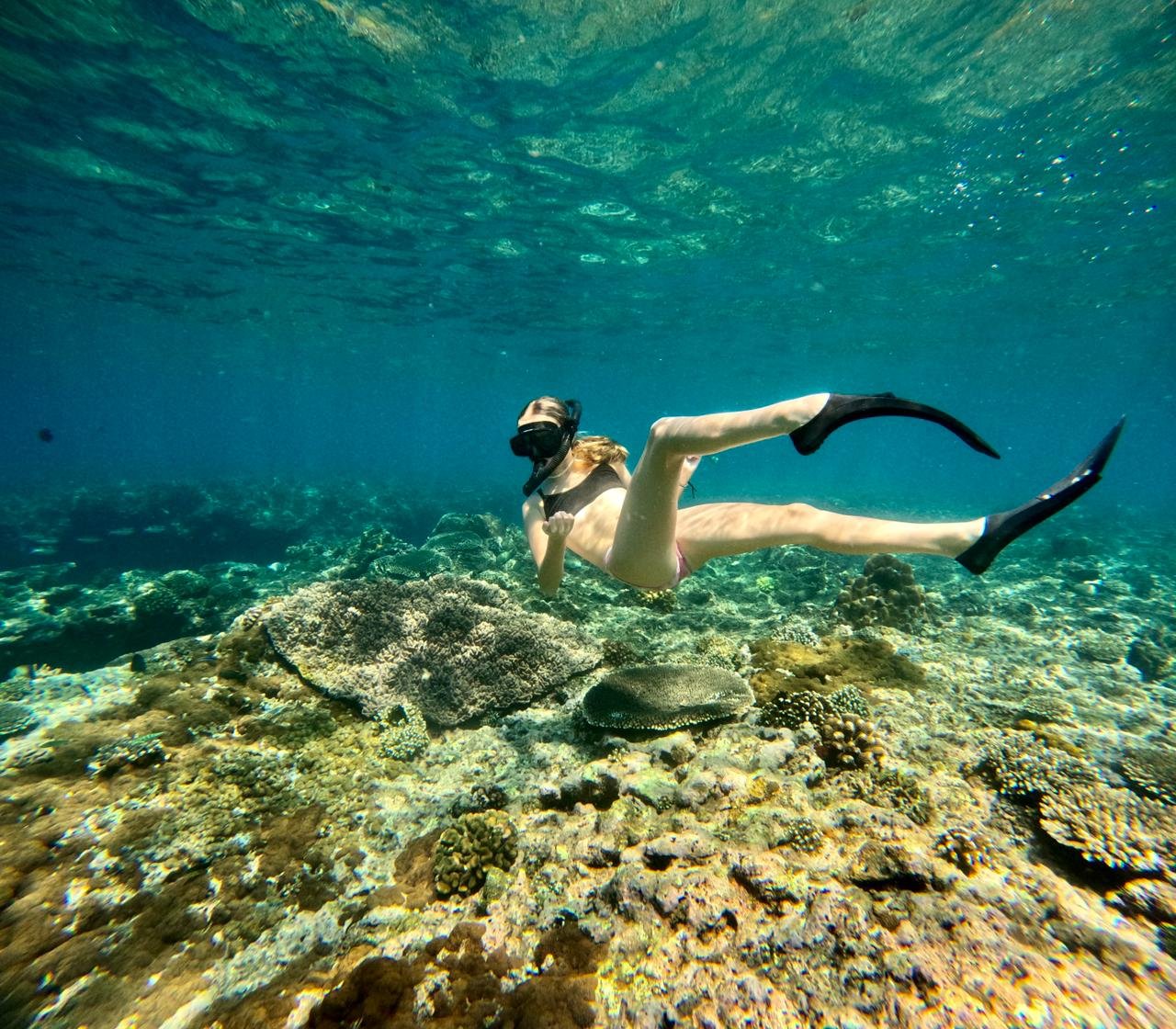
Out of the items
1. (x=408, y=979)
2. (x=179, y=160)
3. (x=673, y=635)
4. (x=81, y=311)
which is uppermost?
(x=179, y=160)

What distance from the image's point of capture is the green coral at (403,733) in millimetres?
4625

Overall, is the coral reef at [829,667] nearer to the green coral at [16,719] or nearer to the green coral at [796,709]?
the green coral at [796,709]

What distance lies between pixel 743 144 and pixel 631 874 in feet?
59.0

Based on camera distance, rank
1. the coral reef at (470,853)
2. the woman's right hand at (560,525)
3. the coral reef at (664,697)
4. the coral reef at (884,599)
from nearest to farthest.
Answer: the coral reef at (470,853) → the woman's right hand at (560,525) → the coral reef at (664,697) → the coral reef at (884,599)

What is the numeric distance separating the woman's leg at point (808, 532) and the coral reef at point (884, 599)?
5.48 m

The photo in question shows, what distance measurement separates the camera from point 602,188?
1717 centimetres

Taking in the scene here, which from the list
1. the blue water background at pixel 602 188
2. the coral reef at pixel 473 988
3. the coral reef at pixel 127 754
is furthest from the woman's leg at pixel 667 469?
the blue water background at pixel 602 188

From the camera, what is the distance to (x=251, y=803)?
11.8 feet

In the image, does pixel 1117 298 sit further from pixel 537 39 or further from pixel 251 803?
pixel 251 803

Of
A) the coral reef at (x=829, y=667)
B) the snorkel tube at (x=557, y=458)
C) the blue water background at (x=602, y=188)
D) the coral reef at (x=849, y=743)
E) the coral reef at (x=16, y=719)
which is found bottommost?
the coral reef at (x=16, y=719)

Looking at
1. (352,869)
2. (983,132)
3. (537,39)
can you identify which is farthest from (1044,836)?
(983,132)

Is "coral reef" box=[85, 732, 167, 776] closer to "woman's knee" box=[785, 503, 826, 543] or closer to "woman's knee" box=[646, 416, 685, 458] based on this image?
"woman's knee" box=[646, 416, 685, 458]

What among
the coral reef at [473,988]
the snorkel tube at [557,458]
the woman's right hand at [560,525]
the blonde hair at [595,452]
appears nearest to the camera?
the coral reef at [473,988]

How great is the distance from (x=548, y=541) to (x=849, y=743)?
2.64 metres
